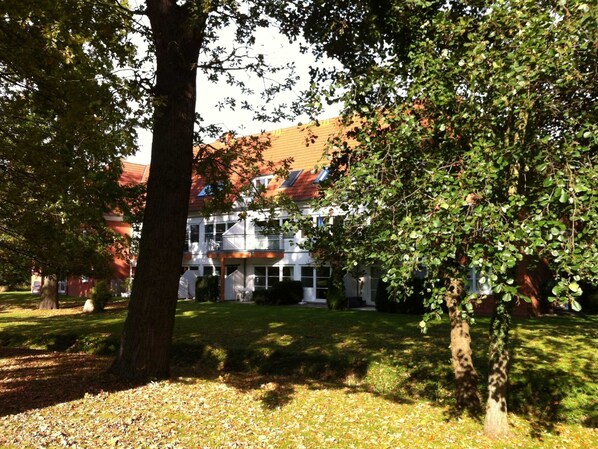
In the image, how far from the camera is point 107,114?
30.4 feet

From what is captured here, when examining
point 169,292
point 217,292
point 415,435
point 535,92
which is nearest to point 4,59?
point 169,292

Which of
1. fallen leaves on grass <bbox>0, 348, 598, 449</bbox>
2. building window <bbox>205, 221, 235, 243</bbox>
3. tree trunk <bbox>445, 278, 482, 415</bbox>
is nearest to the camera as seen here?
fallen leaves on grass <bbox>0, 348, 598, 449</bbox>

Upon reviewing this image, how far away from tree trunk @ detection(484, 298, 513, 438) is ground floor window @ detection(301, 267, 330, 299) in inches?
771

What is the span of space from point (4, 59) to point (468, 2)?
737cm

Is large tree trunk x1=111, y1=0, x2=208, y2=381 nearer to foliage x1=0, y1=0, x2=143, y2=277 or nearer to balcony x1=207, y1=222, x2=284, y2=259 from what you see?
foliage x1=0, y1=0, x2=143, y2=277

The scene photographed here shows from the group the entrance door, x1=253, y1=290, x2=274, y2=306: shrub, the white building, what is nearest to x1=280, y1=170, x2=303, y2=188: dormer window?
the white building

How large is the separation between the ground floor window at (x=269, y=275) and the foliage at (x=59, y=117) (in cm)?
1629

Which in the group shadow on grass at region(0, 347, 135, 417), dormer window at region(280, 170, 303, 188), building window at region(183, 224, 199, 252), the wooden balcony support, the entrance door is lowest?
shadow on grass at region(0, 347, 135, 417)

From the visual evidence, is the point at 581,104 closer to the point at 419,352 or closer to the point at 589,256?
the point at 589,256

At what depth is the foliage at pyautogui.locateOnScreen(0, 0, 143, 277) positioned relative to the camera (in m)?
8.52

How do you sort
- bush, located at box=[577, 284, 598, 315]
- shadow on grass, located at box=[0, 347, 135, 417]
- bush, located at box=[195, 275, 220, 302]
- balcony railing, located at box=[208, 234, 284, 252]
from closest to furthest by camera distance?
shadow on grass, located at box=[0, 347, 135, 417] < bush, located at box=[577, 284, 598, 315] < balcony railing, located at box=[208, 234, 284, 252] < bush, located at box=[195, 275, 220, 302]

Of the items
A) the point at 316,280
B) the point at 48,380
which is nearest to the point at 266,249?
the point at 316,280

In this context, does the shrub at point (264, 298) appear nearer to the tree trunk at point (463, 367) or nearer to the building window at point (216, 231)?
the building window at point (216, 231)

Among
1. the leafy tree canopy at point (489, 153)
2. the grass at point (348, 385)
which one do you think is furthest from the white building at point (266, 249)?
the leafy tree canopy at point (489, 153)
